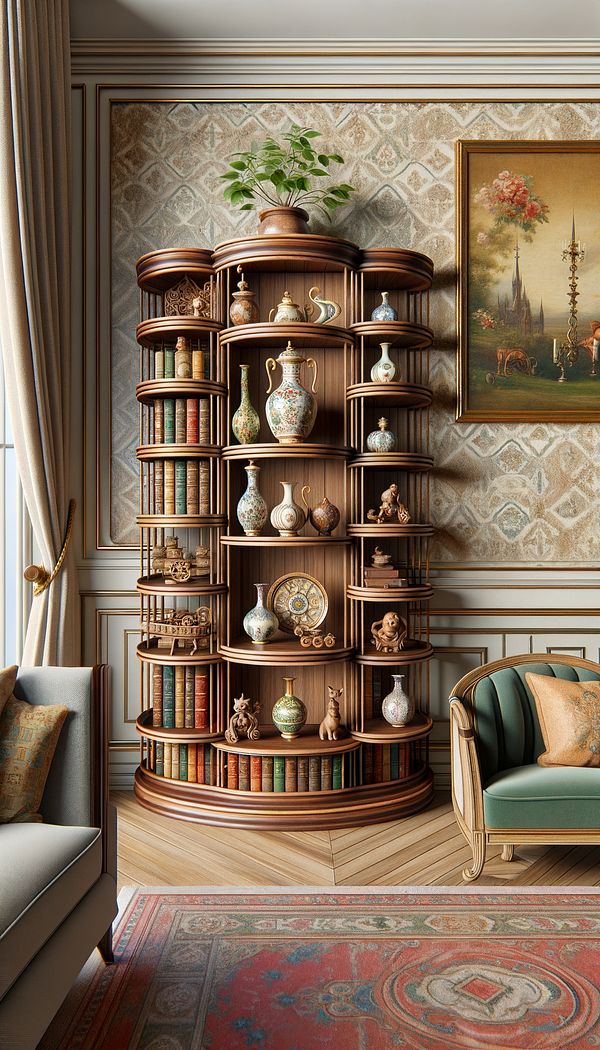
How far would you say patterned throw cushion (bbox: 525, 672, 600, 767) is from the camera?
3.07m

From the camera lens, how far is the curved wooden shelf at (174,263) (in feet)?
11.8

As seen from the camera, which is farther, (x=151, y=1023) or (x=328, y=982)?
(x=328, y=982)

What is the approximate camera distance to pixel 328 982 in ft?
7.46

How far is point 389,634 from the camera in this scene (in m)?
3.62

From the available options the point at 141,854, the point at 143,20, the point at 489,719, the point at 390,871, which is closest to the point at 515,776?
the point at 489,719

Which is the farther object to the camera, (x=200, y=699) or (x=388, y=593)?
(x=200, y=699)

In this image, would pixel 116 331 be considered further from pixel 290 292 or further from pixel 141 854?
pixel 141 854

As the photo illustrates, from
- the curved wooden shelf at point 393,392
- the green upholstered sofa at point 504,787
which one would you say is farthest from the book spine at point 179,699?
the curved wooden shelf at point 393,392

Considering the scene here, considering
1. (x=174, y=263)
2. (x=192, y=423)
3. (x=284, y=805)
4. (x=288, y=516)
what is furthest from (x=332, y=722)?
(x=174, y=263)

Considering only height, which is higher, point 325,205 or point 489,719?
point 325,205

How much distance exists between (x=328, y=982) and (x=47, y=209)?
322 cm

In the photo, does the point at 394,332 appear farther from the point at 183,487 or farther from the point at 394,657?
the point at 394,657

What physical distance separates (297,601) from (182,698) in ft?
2.33

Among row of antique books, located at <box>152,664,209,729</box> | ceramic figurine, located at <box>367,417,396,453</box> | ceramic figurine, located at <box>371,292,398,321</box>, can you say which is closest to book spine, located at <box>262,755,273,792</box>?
row of antique books, located at <box>152,664,209,729</box>
